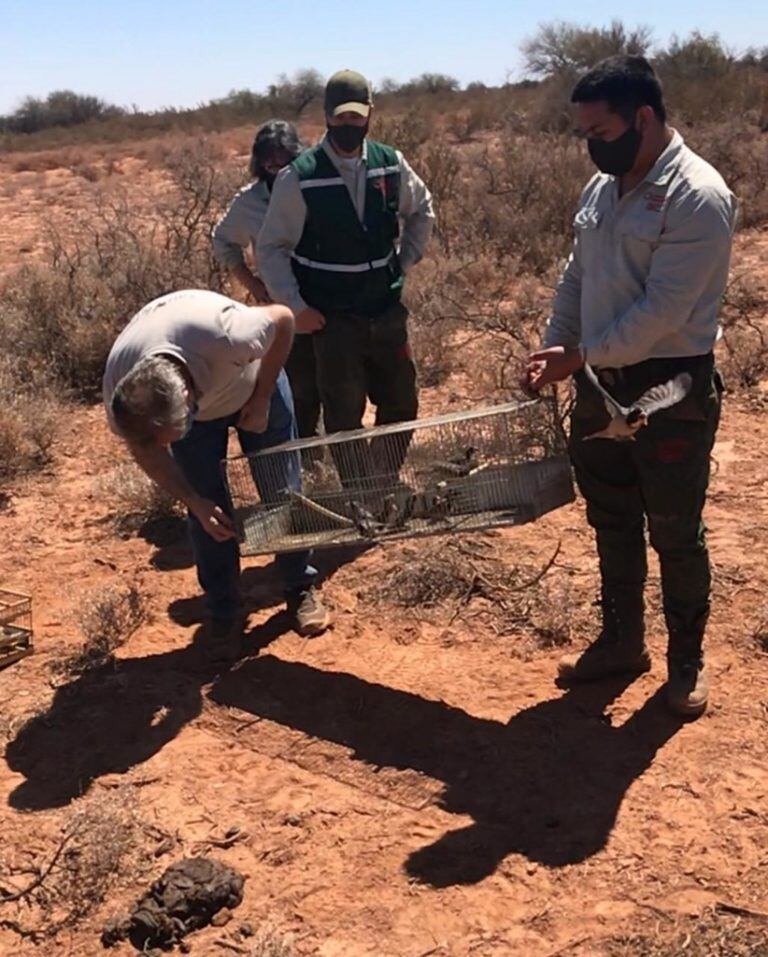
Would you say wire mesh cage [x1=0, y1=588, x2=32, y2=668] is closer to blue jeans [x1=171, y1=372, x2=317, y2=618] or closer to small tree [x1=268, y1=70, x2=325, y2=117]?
blue jeans [x1=171, y1=372, x2=317, y2=618]

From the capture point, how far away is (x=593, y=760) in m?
3.98

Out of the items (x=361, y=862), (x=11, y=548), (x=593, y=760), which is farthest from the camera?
(x=11, y=548)

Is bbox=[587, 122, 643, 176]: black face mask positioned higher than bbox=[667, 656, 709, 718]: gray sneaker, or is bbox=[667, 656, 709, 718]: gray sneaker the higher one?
bbox=[587, 122, 643, 176]: black face mask

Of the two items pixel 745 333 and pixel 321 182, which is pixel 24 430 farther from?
pixel 745 333

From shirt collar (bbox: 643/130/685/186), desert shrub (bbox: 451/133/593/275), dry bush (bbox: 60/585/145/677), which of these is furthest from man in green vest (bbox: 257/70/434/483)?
desert shrub (bbox: 451/133/593/275)

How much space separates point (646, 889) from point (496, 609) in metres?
1.88

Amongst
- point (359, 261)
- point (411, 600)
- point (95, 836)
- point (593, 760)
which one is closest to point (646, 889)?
point (593, 760)

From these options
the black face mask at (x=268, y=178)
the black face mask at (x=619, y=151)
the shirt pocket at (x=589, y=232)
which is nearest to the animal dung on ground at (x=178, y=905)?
the shirt pocket at (x=589, y=232)

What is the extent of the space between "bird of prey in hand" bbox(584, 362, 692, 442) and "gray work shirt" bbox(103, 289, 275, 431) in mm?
1297

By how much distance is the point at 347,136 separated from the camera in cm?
516

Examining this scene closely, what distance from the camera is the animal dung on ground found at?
3379 mm

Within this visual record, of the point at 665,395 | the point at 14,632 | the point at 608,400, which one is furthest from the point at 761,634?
Answer: the point at 14,632


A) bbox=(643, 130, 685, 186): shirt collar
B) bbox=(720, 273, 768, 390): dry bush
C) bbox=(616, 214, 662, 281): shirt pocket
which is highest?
bbox=(643, 130, 685, 186): shirt collar

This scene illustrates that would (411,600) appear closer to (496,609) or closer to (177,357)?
(496,609)
